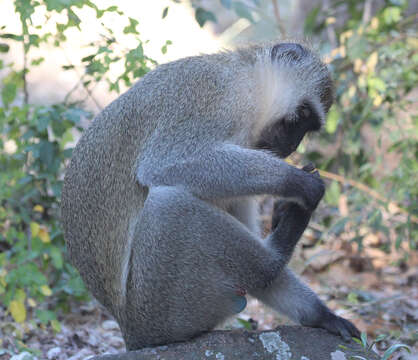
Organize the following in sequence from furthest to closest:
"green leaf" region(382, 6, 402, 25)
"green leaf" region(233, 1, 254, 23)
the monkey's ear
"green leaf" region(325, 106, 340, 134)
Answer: "green leaf" region(325, 106, 340, 134)
"green leaf" region(382, 6, 402, 25)
"green leaf" region(233, 1, 254, 23)
the monkey's ear

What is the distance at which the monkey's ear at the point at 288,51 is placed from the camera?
3730mm

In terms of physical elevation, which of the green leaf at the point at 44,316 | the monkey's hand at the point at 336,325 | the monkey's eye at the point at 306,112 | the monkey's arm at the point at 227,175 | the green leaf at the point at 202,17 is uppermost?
the green leaf at the point at 202,17

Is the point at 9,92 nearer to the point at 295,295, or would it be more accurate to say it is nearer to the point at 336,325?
the point at 295,295

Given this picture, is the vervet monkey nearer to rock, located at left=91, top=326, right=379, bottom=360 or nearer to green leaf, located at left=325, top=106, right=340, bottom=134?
rock, located at left=91, top=326, right=379, bottom=360

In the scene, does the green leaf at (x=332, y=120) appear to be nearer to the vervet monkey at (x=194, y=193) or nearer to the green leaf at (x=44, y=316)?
the vervet monkey at (x=194, y=193)

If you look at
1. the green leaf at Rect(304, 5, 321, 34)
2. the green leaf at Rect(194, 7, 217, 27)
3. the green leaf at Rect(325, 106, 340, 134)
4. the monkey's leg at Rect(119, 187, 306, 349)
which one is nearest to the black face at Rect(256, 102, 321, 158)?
the monkey's leg at Rect(119, 187, 306, 349)

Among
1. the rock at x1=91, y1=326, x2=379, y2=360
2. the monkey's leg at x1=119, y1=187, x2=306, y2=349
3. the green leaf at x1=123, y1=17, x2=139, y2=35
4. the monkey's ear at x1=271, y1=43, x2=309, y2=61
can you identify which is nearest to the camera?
the monkey's leg at x1=119, y1=187, x2=306, y2=349

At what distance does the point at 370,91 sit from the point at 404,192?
100 cm

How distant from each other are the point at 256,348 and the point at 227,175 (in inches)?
37.0

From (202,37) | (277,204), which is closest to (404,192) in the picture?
(277,204)

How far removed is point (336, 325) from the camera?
3426 millimetres

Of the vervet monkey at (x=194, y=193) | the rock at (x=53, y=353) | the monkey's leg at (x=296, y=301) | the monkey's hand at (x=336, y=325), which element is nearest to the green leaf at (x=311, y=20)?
the vervet monkey at (x=194, y=193)

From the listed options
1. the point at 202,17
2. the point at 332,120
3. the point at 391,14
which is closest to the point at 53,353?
the point at 202,17

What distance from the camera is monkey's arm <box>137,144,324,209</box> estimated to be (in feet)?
10.3
